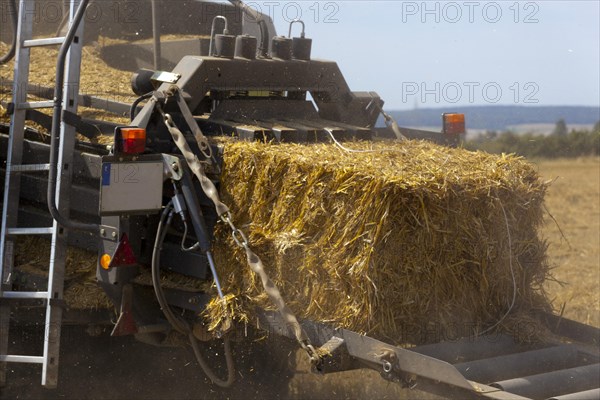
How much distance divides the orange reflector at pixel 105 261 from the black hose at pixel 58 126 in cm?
14

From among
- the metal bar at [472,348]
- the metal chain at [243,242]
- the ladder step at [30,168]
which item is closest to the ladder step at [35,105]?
the ladder step at [30,168]

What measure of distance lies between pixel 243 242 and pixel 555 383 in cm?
148

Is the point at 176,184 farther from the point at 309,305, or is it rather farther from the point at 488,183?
the point at 488,183

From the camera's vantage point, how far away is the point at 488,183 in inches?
165

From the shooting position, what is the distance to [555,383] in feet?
12.8

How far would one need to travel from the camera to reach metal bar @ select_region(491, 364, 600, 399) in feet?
12.5

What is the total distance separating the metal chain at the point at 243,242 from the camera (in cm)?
394

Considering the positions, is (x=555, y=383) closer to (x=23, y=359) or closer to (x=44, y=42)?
(x=23, y=359)

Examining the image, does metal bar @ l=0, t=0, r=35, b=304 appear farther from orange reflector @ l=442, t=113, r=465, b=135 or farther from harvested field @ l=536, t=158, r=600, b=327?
harvested field @ l=536, t=158, r=600, b=327

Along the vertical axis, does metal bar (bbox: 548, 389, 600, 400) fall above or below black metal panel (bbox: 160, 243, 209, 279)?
below

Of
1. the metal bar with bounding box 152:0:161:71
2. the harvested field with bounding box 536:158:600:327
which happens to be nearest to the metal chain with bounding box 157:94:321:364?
the harvested field with bounding box 536:158:600:327

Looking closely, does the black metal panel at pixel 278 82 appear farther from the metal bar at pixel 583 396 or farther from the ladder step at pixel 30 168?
the metal bar at pixel 583 396

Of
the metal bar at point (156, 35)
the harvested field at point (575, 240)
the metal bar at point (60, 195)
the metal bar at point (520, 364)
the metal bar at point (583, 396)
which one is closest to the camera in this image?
the metal bar at point (583, 396)

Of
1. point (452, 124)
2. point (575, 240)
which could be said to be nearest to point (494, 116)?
point (575, 240)
